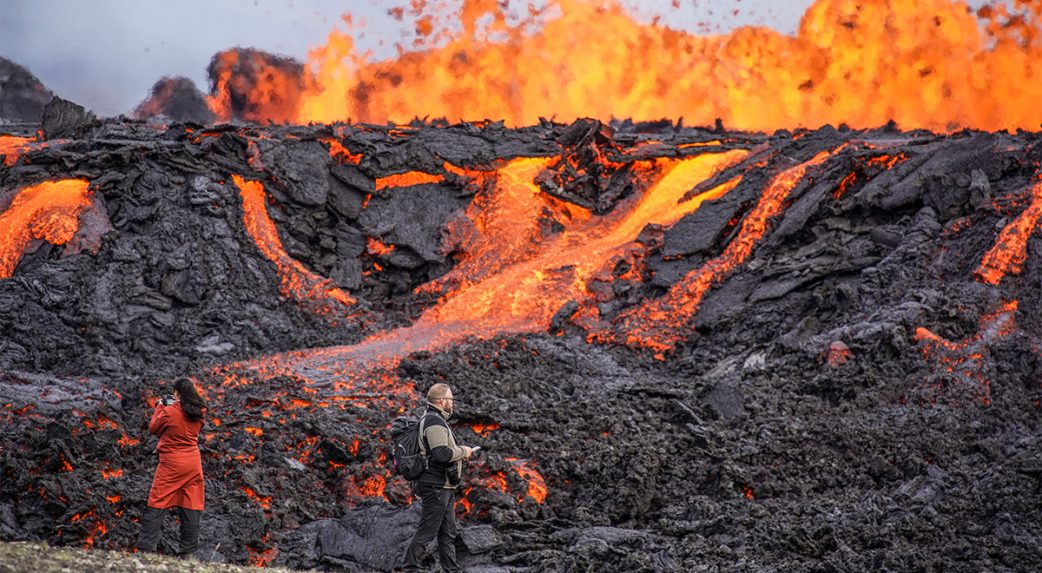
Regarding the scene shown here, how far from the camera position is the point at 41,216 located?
875 inches

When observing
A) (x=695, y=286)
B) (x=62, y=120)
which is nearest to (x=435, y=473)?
(x=695, y=286)

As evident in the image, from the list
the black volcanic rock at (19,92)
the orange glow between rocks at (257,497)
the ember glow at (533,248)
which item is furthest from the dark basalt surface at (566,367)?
the black volcanic rock at (19,92)

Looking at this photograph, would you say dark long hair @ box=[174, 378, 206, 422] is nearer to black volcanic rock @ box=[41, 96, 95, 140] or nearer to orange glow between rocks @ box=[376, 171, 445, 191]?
orange glow between rocks @ box=[376, 171, 445, 191]

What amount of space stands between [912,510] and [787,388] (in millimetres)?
5061

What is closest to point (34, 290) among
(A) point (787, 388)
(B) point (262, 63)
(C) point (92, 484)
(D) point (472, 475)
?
(C) point (92, 484)

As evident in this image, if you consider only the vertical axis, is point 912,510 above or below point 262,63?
below

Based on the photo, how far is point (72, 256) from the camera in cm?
2173

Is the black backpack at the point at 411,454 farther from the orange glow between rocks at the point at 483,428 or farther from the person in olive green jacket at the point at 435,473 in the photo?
the orange glow between rocks at the point at 483,428

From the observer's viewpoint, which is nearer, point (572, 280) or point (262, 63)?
point (572, 280)

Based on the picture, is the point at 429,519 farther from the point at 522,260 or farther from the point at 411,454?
the point at 522,260

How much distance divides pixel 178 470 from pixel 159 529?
0.58 meters

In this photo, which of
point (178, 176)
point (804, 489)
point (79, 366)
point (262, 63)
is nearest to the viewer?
point (804, 489)

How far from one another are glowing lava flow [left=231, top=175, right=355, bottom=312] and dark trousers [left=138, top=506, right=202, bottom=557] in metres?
12.6

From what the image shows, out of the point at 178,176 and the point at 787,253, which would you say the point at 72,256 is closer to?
the point at 178,176
